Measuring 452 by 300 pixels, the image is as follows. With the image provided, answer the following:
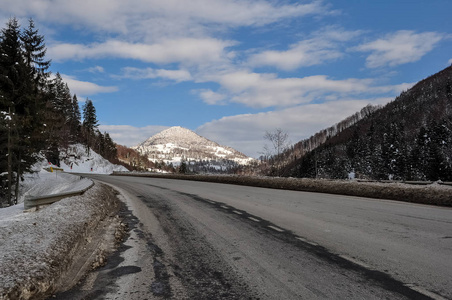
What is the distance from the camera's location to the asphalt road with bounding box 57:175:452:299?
3404mm

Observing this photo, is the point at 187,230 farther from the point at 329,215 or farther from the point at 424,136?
the point at 424,136

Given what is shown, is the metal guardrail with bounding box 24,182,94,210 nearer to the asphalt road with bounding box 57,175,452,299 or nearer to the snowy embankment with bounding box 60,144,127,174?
the asphalt road with bounding box 57,175,452,299

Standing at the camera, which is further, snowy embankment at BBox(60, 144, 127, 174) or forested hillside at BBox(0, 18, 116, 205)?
snowy embankment at BBox(60, 144, 127, 174)

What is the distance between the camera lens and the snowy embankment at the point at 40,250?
3.23 m

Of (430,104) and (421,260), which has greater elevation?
(430,104)

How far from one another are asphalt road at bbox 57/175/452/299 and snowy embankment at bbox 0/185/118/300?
0.42 meters

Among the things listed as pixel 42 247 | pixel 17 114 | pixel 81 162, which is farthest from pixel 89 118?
pixel 42 247

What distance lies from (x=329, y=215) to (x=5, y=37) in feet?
119

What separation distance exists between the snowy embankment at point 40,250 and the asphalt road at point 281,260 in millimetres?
416

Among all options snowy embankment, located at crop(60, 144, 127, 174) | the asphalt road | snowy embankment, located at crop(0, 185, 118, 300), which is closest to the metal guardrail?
snowy embankment, located at crop(0, 185, 118, 300)

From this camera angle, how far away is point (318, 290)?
3.39 m

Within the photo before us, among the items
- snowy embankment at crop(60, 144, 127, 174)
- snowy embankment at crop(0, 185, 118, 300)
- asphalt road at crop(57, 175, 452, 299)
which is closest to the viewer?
snowy embankment at crop(0, 185, 118, 300)

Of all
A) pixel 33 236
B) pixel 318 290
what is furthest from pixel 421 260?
pixel 33 236

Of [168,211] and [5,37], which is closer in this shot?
[168,211]
